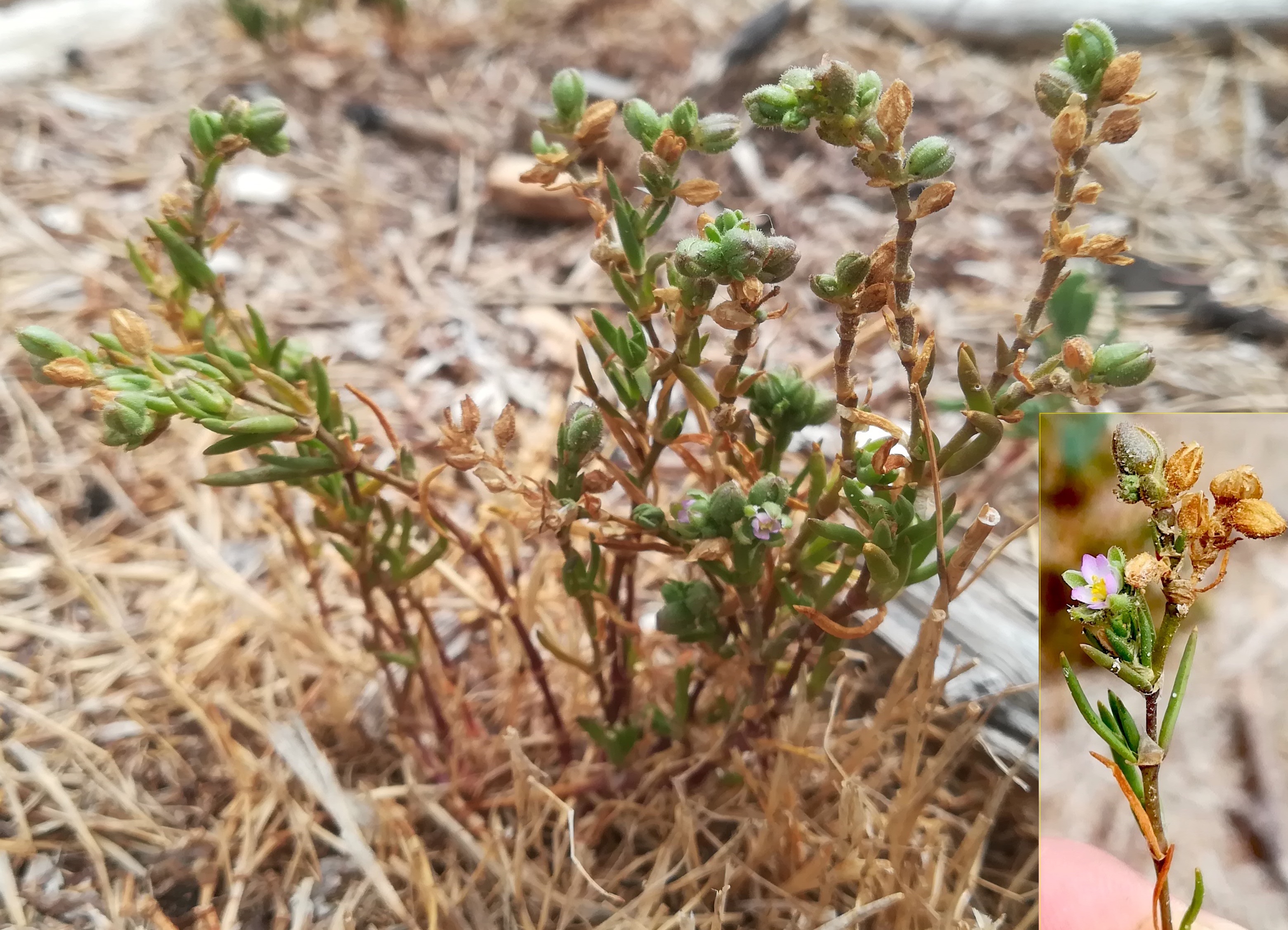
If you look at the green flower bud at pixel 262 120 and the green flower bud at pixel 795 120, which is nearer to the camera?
the green flower bud at pixel 795 120

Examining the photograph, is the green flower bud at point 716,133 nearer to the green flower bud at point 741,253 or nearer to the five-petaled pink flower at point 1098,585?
the green flower bud at point 741,253

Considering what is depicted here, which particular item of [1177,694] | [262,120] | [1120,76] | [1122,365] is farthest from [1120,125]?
[262,120]

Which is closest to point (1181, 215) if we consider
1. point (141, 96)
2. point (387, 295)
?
point (387, 295)

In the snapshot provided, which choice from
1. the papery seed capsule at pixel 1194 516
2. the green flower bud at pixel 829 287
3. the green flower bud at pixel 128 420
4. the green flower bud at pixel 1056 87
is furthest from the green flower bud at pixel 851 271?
the green flower bud at pixel 128 420

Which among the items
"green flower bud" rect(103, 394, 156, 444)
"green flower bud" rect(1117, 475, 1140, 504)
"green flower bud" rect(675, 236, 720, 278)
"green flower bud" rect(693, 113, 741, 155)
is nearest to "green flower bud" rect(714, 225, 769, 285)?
"green flower bud" rect(675, 236, 720, 278)

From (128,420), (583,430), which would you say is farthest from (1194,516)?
(128,420)

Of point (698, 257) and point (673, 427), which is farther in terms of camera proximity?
point (673, 427)

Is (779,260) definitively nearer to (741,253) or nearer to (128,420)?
(741,253)

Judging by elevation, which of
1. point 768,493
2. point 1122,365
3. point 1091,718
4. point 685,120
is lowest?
point 1091,718

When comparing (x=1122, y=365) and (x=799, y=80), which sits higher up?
(x=799, y=80)
